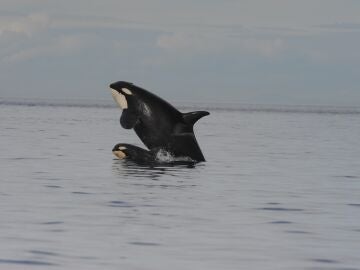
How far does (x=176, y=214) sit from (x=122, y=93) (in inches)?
459

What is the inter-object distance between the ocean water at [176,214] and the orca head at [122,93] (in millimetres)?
1527

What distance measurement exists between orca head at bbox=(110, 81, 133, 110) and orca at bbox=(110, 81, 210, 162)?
161 millimetres

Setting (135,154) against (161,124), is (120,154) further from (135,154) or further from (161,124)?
(161,124)

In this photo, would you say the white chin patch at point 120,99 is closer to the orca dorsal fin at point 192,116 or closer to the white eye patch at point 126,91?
the white eye patch at point 126,91

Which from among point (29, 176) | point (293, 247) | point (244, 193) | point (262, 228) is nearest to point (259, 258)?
point (293, 247)

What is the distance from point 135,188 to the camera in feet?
59.6

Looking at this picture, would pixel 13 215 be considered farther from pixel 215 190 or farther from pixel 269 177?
pixel 269 177

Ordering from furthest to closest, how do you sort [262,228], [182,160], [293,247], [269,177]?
1. [182,160]
2. [269,177]
3. [262,228]
4. [293,247]

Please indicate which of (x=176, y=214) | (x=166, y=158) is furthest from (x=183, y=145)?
(x=176, y=214)

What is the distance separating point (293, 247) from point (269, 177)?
32.6 feet

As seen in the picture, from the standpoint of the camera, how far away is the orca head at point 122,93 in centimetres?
2581

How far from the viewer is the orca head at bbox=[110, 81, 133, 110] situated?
84.7 feet

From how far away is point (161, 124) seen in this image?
2500 cm

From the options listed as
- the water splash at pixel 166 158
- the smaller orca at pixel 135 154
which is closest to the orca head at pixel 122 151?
the smaller orca at pixel 135 154
